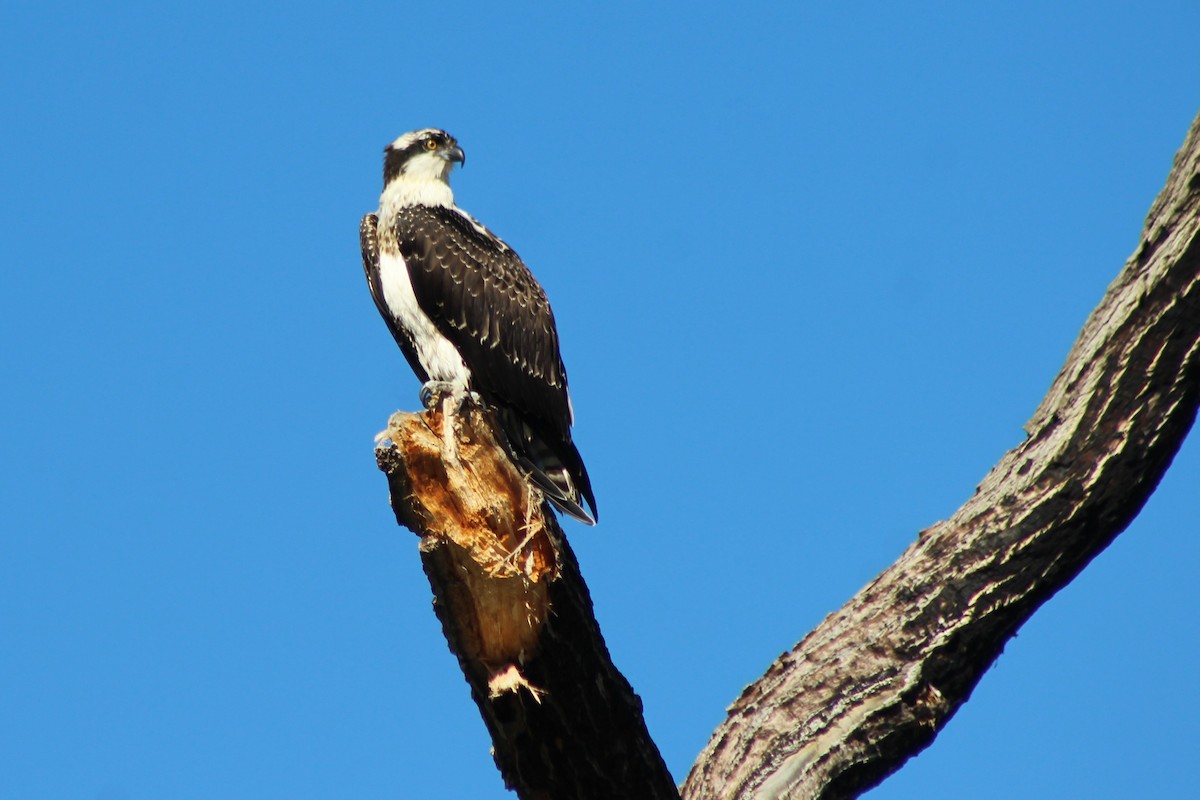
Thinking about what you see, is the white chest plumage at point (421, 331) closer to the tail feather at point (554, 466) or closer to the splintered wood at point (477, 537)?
the tail feather at point (554, 466)

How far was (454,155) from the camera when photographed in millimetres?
9461

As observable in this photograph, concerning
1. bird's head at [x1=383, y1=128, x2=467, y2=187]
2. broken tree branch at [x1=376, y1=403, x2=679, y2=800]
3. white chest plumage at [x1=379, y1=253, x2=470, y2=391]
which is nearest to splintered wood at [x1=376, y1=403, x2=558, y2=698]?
broken tree branch at [x1=376, y1=403, x2=679, y2=800]

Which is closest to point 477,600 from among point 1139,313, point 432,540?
point 432,540

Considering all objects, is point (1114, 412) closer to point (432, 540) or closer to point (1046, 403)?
point (1046, 403)

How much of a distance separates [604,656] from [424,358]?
3537 millimetres

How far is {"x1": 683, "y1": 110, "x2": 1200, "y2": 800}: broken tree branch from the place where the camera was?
487 centimetres

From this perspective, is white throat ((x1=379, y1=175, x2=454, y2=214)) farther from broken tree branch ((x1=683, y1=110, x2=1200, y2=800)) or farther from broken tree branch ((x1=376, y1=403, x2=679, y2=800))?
broken tree branch ((x1=683, y1=110, x2=1200, y2=800))

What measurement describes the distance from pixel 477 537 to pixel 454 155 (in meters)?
4.81

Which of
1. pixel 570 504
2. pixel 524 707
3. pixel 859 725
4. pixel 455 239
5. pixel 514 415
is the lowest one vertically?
pixel 859 725

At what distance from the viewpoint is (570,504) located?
785cm

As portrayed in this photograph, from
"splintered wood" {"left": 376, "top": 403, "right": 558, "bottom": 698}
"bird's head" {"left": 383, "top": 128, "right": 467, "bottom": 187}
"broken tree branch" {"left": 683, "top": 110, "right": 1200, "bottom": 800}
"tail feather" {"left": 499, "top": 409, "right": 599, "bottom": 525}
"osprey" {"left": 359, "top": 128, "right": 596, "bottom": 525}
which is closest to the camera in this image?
"broken tree branch" {"left": 683, "top": 110, "right": 1200, "bottom": 800}

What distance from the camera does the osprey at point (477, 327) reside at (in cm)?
827

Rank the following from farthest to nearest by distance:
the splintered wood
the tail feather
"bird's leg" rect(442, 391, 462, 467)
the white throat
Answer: the white throat → the tail feather → "bird's leg" rect(442, 391, 462, 467) → the splintered wood

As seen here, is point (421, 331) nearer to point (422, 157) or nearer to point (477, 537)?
point (422, 157)
